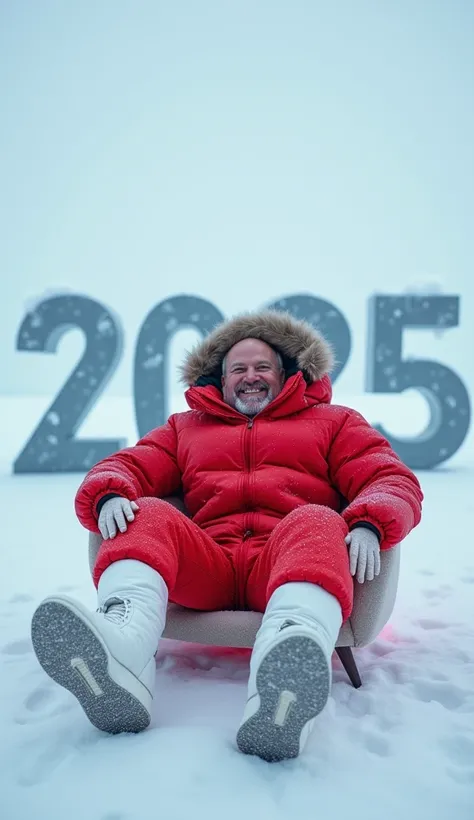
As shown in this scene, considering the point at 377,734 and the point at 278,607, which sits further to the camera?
the point at 377,734

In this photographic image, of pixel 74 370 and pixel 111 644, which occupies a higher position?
pixel 74 370

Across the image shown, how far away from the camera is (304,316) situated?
221 inches

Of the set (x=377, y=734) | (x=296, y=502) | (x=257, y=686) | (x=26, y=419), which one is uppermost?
(x=296, y=502)

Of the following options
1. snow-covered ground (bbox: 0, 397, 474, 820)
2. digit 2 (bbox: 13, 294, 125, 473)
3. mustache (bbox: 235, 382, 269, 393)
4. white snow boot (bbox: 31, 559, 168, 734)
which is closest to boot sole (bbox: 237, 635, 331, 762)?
snow-covered ground (bbox: 0, 397, 474, 820)

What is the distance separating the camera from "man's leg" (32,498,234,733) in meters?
1.26

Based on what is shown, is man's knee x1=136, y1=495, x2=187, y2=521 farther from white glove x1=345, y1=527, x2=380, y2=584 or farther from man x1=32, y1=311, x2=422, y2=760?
white glove x1=345, y1=527, x2=380, y2=584

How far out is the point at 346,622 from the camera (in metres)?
1.66

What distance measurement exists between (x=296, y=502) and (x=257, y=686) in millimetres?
821

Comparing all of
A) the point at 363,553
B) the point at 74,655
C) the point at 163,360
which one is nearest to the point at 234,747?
the point at 74,655

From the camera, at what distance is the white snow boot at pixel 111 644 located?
1.26m

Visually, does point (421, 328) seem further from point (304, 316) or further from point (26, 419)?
point (26, 419)

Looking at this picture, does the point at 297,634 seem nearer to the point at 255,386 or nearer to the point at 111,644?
the point at 111,644

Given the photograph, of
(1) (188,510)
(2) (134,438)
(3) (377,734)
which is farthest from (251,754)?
(2) (134,438)

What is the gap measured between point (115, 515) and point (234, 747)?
626mm
